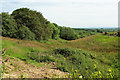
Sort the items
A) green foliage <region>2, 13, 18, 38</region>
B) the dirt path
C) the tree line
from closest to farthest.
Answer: the dirt path, green foliage <region>2, 13, 18, 38</region>, the tree line

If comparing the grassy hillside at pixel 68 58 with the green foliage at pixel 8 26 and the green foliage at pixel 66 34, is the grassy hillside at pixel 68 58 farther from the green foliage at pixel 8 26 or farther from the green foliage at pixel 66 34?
the green foliage at pixel 66 34

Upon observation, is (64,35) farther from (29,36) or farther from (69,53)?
(69,53)

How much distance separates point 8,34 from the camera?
22.5 metres

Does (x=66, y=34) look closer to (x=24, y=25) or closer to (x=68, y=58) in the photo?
(x=24, y=25)

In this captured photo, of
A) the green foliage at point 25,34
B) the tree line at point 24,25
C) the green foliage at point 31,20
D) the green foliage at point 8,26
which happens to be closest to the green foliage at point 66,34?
the tree line at point 24,25

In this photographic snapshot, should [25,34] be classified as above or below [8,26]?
below

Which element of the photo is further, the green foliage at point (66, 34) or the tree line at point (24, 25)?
the green foliage at point (66, 34)

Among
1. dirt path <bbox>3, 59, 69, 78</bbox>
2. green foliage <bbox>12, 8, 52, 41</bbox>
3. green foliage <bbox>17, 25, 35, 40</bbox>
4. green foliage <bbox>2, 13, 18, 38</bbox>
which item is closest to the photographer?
dirt path <bbox>3, 59, 69, 78</bbox>

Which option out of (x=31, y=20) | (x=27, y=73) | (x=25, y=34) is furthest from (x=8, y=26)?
(x=27, y=73)

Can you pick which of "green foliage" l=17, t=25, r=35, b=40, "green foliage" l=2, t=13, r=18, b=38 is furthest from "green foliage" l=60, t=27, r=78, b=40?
"green foliage" l=2, t=13, r=18, b=38

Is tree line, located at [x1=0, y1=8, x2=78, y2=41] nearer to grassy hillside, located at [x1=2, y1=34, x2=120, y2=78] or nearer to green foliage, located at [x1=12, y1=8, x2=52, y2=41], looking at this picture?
green foliage, located at [x1=12, y1=8, x2=52, y2=41]

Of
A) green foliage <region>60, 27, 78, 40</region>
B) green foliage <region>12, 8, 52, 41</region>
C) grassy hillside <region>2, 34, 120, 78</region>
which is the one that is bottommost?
grassy hillside <region>2, 34, 120, 78</region>

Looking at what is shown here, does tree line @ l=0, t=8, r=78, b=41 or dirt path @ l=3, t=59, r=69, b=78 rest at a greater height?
tree line @ l=0, t=8, r=78, b=41

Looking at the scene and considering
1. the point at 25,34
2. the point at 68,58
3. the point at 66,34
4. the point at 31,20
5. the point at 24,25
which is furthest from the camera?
the point at 66,34
